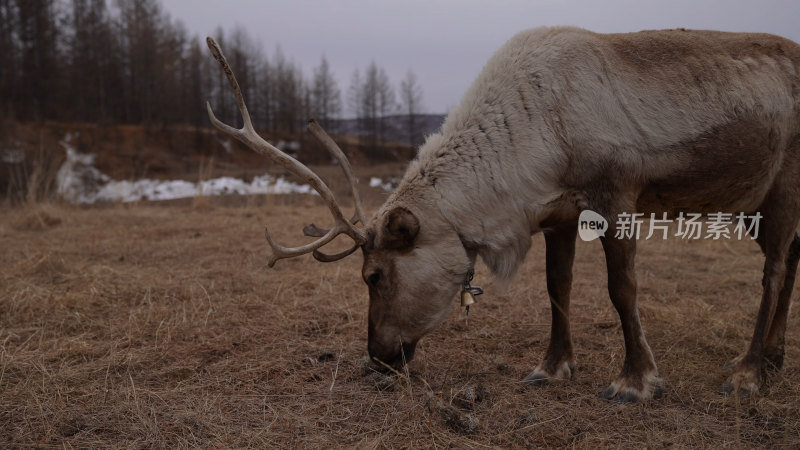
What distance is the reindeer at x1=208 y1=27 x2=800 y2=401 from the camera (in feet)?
9.05

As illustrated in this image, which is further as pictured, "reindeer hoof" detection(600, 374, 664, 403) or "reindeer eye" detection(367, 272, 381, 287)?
"reindeer eye" detection(367, 272, 381, 287)

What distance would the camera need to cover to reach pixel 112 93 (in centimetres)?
2786

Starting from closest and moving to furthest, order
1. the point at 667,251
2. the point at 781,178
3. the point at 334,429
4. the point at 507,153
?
1. the point at 334,429
2. the point at 507,153
3. the point at 781,178
4. the point at 667,251

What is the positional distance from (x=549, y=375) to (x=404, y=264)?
3.68 ft

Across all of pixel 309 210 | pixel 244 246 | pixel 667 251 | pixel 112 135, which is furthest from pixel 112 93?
pixel 667 251

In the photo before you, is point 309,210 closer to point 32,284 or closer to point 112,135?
point 32,284

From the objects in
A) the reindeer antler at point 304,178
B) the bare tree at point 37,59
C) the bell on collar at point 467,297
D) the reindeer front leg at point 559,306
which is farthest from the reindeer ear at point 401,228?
the bare tree at point 37,59

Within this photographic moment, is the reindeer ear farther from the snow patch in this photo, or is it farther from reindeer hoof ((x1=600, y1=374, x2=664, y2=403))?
the snow patch

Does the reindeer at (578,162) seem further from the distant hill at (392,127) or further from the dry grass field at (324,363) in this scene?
the distant hill at (392,127)

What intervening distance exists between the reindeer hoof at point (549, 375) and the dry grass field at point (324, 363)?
85mm

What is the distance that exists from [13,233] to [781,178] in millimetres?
8997

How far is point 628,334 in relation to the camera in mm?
2918

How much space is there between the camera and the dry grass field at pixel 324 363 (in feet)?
7.87

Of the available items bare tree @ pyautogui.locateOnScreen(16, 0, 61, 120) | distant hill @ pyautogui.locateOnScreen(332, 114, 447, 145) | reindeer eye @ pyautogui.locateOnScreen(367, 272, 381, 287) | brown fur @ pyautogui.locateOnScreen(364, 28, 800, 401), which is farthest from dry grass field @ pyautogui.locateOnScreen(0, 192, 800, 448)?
bare tree @ pyautogui.locateOnScreen(16, 0, 61, 120)
